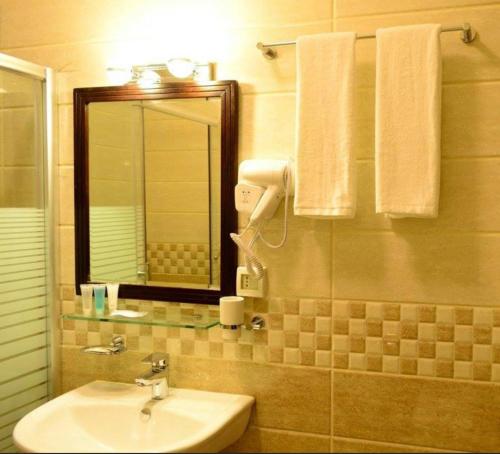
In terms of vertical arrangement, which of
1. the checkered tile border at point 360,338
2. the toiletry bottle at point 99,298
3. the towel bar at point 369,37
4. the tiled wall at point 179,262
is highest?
the towel bar at point 369,37

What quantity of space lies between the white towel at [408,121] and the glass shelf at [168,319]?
619 millimetres

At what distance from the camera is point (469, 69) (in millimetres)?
1542

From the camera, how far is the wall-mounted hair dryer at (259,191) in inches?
63.9

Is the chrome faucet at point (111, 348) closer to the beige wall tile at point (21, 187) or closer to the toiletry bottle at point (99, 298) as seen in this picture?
the toiletry bottle at point (99, 298)

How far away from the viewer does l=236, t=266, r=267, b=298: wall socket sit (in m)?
1.71

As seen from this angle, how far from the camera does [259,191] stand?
164 cm

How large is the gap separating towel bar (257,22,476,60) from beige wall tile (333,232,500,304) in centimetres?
55

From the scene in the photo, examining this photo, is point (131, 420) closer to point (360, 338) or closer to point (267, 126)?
point (360, 338)

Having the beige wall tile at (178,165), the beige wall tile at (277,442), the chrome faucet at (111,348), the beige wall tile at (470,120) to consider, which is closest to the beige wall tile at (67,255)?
the chrome faucet at (111,348)

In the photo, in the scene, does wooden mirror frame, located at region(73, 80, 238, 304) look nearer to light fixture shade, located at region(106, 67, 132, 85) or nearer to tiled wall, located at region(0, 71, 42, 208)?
light fixture shade, located at region(106, 67, 132, 85)

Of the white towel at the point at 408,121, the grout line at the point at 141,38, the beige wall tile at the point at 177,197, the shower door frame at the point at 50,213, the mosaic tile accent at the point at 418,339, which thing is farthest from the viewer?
the shower door frame at the point at 50,213

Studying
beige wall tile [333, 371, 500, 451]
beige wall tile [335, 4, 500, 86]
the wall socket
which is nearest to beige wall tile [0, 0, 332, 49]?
beige wall tile [335, 4, 500, 86]

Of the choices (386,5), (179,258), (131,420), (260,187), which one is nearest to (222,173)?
(260,187)

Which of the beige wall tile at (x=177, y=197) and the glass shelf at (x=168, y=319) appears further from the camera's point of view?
the beige wall tile at (x=177, y=197)
